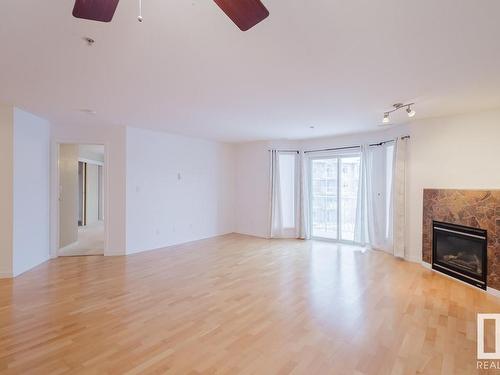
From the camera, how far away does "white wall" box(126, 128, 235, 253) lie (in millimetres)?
5352

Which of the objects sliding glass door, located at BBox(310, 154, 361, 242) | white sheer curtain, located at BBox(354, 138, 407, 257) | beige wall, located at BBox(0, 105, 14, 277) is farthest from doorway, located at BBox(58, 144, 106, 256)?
white sheer curtain, located at BBox(354, 138, 407, 257)

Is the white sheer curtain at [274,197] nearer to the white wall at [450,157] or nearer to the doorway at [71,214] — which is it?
the white wall at [450,157]

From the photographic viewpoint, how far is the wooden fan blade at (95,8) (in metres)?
1.20

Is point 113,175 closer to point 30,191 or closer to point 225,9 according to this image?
point 30,191

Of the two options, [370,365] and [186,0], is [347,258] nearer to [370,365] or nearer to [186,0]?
[370,365]

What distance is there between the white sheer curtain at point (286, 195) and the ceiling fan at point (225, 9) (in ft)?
17.9

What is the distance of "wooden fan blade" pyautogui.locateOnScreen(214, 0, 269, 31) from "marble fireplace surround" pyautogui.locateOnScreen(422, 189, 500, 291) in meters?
3.97

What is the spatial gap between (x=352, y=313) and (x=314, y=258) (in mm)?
2126

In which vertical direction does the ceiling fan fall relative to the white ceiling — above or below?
below

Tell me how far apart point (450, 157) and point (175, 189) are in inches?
209

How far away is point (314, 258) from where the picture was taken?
195 inches

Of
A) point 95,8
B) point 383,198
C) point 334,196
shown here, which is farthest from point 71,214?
point 383,198

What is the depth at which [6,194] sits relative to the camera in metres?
3.89

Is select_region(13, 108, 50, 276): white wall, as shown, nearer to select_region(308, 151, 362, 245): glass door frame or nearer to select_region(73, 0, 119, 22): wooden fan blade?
select_region(73, 0, 119, 22): wooden fan blade
